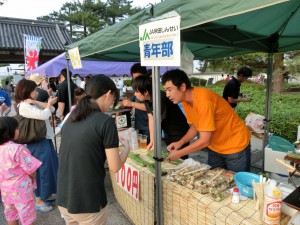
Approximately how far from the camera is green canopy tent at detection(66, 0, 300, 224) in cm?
144

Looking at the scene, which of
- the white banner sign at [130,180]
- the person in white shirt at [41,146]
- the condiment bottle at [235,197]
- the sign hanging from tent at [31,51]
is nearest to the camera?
the condiment bottle at [235,197]

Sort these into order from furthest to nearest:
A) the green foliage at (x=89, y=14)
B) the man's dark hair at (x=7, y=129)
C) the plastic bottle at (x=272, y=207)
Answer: the green foliage at (x=89, y=14)
the man's dark hair at (x=7, y=129)
the plastic bottle at (x=272, y=207)

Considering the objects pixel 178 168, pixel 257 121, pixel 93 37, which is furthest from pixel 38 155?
pixel 257 121

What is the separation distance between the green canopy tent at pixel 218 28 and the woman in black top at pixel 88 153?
0.57 m

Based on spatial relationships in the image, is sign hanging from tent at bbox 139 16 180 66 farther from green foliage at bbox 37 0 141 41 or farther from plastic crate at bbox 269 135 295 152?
green foliage at bbox 37 0 141 41

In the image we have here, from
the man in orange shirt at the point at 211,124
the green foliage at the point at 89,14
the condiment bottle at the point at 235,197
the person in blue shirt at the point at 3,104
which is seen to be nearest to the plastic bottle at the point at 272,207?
the condiment bottle at the point at 235,197

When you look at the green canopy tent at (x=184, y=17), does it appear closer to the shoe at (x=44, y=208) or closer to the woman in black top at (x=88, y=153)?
the woman in black top at (x=88, y=153)

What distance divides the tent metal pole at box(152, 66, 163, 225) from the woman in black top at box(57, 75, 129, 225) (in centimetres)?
45

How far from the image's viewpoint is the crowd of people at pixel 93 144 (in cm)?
149

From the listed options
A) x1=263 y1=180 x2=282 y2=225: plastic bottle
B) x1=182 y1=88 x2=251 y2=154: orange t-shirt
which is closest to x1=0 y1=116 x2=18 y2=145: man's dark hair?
x1=182 y1=88 x2=251 y2=154: orange t-shirt

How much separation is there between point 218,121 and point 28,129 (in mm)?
2277

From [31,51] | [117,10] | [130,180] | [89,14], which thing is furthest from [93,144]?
[117,10]

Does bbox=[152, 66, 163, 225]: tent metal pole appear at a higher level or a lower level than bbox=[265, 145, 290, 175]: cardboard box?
higher

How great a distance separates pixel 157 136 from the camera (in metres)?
2.00
